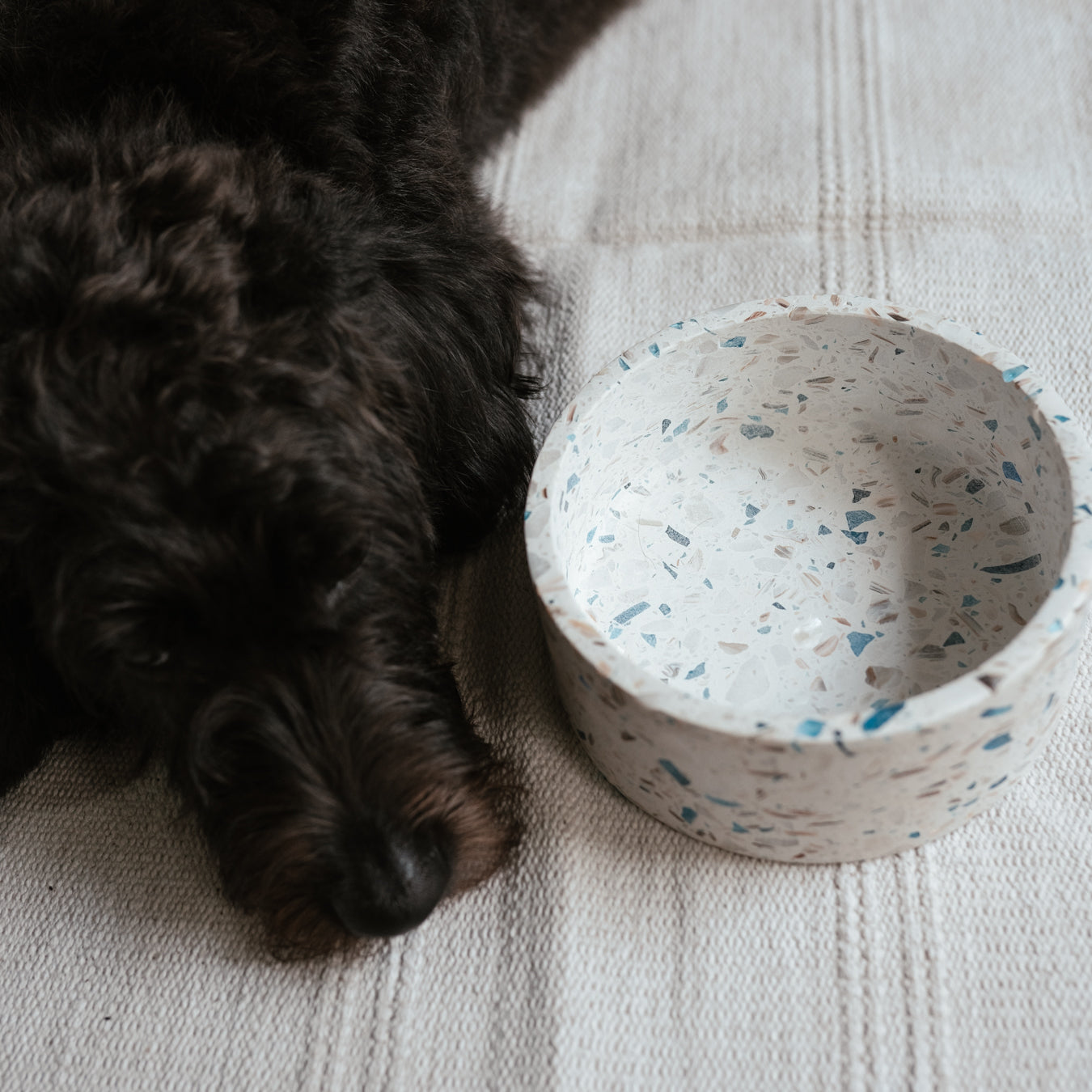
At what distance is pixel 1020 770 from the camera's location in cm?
111

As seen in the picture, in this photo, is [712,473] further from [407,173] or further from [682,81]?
[682,81]

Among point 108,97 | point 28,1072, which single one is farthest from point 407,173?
point 28,1072

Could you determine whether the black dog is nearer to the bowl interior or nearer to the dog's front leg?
the dog's front leg

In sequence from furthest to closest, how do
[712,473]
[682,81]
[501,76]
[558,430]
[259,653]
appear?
1. [682,81]
2. [501,76]
3. [712,473]
4. [558,430]
5. [259,653]

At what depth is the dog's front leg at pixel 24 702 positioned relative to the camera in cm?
116

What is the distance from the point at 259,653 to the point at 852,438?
740 mm

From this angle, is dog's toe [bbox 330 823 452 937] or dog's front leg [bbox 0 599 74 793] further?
dog's front leg [bbox 0 599 74 793]

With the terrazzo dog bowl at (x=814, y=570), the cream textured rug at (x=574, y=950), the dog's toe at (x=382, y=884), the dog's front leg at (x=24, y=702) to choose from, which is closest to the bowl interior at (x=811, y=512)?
the terrazzo dog bowl at (x=814, y=570)

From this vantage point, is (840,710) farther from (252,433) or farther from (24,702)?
(24,702)

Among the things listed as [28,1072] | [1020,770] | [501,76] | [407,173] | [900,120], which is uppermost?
[407,173]

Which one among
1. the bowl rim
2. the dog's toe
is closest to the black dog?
the dog's toe

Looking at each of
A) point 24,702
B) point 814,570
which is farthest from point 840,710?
point 24,702

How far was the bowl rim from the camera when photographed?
936mm

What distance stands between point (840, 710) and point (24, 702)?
849 millimetres
